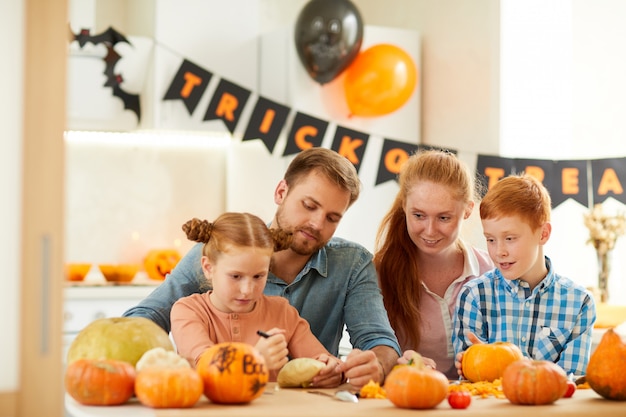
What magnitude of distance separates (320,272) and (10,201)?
45.7 inches

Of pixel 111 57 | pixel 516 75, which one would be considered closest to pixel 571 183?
pixel 516 75

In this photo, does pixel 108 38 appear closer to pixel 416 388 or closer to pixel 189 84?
pixel 189 84

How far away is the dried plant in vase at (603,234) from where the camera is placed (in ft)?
14.2

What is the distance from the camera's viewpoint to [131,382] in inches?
61.2

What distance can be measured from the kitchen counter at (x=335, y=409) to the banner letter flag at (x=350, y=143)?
2.82 meters

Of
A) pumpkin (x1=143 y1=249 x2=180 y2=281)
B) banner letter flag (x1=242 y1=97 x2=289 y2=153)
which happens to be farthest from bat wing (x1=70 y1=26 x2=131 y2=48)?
pumpkin (x1=143 y1=249 x2=180 y2=281)

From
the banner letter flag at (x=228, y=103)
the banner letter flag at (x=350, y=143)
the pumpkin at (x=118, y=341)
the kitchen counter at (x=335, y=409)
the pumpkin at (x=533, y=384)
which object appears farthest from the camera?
the banner letter flag at (x=228, y=103)

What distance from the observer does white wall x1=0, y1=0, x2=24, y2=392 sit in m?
1.32

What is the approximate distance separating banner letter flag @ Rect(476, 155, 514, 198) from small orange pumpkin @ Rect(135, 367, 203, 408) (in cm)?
307

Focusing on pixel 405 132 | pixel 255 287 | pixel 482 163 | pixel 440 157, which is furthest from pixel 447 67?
pixel 255 287

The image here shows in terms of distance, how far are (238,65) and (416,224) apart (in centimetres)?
263

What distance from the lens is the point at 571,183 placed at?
420cm

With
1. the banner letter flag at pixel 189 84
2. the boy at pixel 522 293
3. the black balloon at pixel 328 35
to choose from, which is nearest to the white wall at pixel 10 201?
the boy at pixel 522 293

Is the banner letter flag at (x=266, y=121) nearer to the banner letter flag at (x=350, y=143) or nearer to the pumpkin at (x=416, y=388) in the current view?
the banner letter flag at (x=350, y=143)
